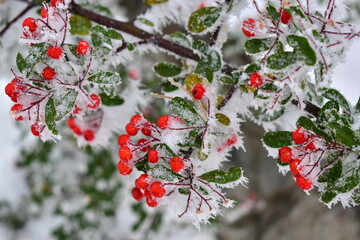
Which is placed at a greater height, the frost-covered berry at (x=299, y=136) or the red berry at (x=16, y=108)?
the red berry at (x=16, y=108)

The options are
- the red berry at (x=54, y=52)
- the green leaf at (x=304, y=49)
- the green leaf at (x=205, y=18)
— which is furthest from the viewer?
the green leaf at (x=205, y=18)

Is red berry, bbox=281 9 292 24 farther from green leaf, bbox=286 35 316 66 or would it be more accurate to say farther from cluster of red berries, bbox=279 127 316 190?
cluster of red berries, bbox=279 127 316 190

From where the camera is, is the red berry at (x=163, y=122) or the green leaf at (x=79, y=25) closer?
the red berry at (x=163, y=122)

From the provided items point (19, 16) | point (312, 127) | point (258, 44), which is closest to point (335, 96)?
point (312, 127)

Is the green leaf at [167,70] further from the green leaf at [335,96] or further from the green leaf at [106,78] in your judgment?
the green leaf at [335,96]

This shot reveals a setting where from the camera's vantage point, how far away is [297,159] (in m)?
0.80

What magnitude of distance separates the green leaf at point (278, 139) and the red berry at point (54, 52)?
0.49 m

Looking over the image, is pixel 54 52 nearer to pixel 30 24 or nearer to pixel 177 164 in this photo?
pixel 30 24

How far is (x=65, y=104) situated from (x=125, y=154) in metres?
0.17

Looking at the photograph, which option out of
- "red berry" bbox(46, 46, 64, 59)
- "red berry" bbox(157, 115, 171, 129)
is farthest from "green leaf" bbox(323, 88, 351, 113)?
"red berry" bbox(46, 46, 64, 59)

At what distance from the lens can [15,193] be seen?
3.71m

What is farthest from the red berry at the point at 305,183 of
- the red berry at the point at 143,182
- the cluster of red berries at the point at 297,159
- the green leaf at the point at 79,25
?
the green leaf at the point at 79,25

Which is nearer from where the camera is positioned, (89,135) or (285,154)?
(285,154)

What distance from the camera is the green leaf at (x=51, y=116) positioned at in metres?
0.83
